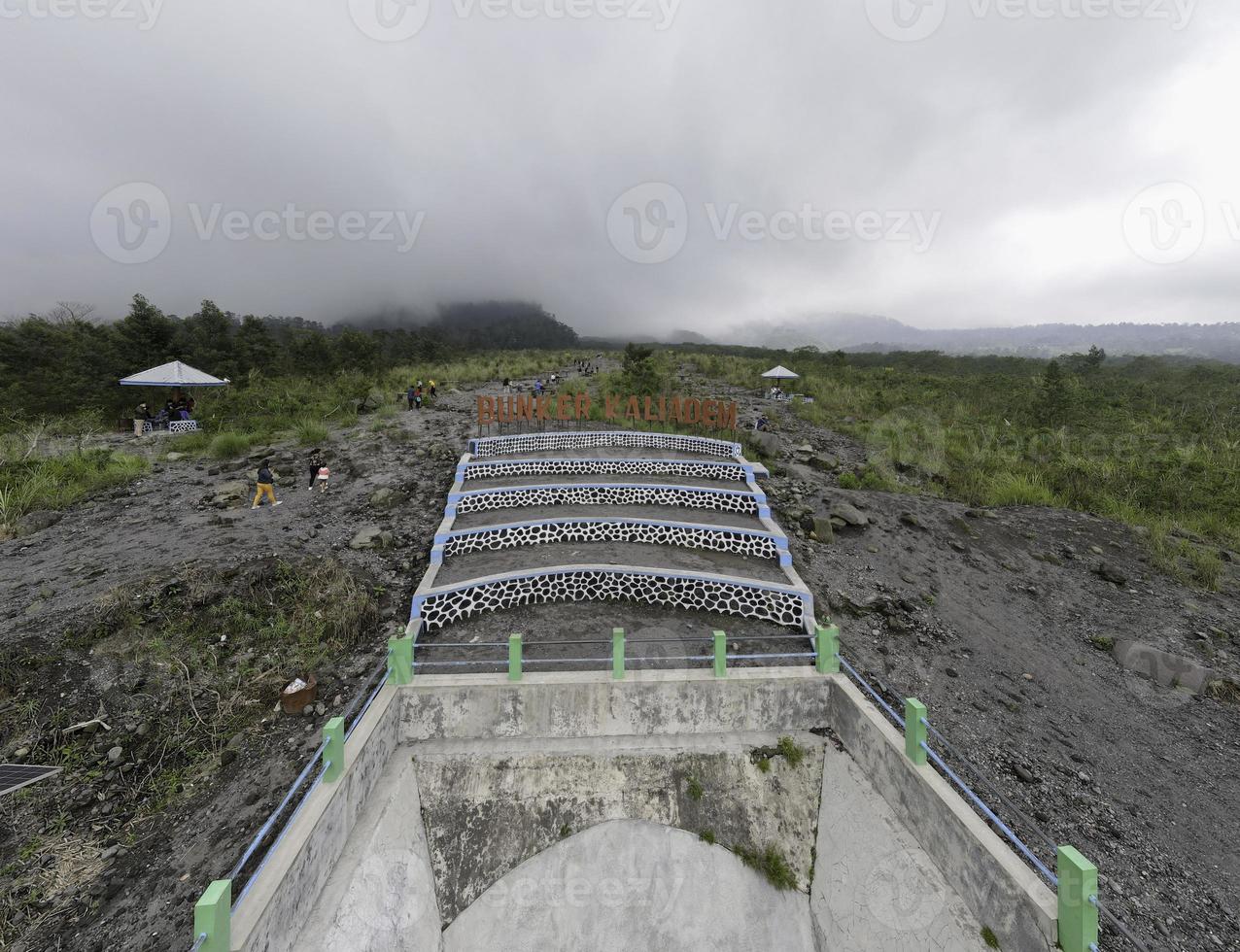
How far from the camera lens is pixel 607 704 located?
22.3 ft

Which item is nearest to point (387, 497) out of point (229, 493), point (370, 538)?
point (370, 538)

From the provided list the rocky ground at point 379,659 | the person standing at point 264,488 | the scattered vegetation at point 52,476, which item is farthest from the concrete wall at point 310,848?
the scattered vegetation at point 52,476

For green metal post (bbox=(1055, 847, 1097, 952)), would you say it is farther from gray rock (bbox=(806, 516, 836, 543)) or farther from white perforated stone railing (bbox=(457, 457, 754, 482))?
white perforated stone railing (bbox=(457, 457, 754, 482))

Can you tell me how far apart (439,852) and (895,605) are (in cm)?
916

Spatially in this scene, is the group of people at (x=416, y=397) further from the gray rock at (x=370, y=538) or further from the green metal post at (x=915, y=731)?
the green metal post at (x=915, y=731)

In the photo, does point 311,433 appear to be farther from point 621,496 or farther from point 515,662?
point 515,662

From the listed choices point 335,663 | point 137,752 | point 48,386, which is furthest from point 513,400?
point 48,386

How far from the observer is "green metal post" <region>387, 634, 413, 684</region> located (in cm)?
664

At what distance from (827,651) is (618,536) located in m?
5.23

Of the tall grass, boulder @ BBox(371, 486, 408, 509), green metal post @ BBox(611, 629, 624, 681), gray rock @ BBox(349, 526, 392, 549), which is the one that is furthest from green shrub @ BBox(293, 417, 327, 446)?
green metal post @ BBox(611, 629, 624, 681)

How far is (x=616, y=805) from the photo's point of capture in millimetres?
6430

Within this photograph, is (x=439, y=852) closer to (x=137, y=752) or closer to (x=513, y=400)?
(x=137, y=752)

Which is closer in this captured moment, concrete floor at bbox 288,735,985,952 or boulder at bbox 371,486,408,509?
concrete floor at bbox 288,735,985,952

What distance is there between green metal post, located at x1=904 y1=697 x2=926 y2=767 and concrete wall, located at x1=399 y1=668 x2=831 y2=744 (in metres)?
1.51
